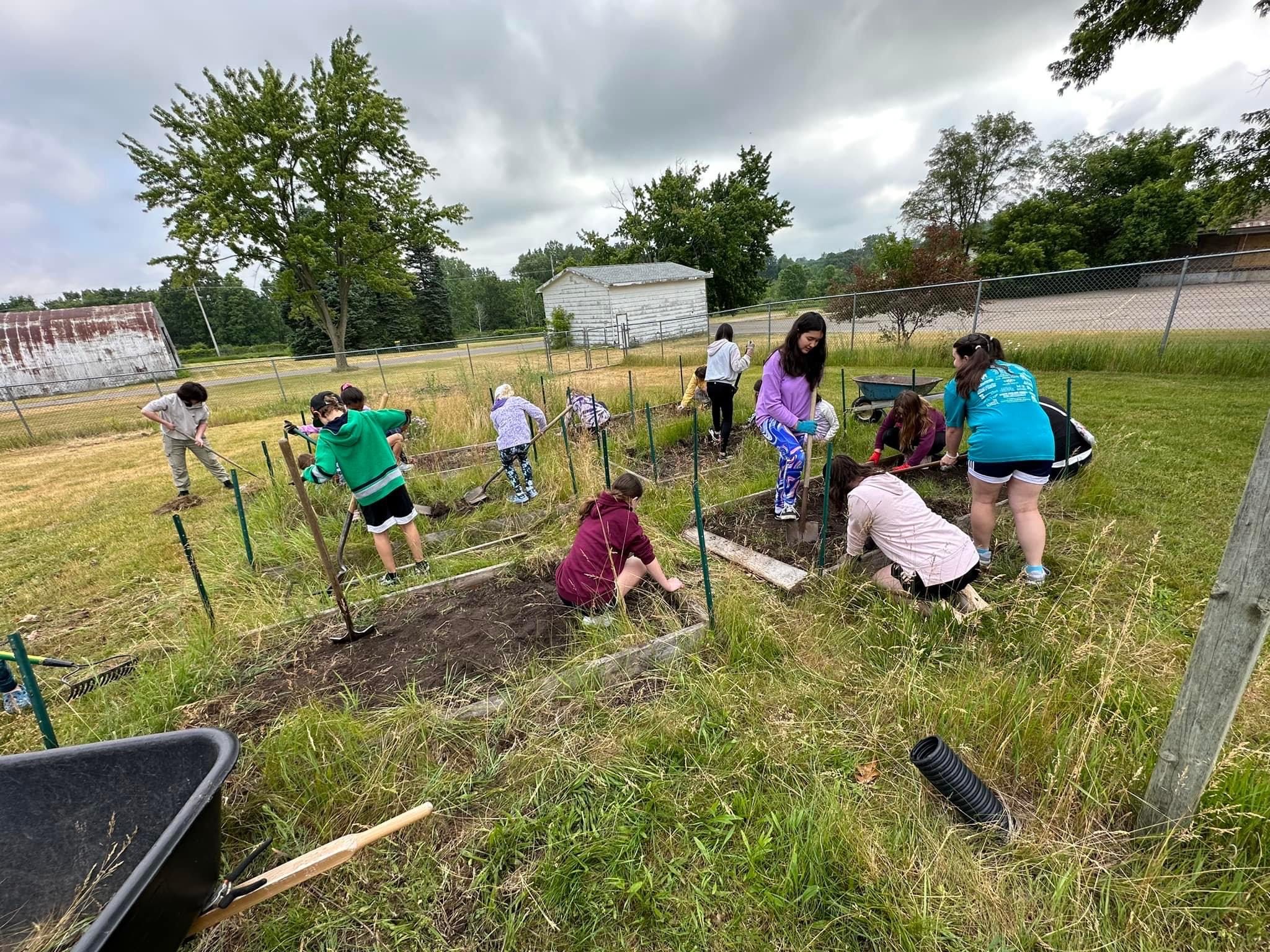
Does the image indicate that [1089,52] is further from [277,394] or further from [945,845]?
[277,394]

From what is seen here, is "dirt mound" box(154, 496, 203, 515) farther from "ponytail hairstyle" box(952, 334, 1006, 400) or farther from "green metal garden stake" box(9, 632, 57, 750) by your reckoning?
"ponytail hairstyle" box(952, 334, 1006, 400)

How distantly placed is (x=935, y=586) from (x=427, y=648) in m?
2.95

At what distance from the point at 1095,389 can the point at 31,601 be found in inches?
499

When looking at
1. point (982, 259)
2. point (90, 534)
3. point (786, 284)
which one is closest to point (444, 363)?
point (90, 534)

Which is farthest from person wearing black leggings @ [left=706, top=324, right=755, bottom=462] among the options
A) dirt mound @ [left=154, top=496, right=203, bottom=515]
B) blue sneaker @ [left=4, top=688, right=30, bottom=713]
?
dirt mound @ [left=154, top=496, right=203, bottom=515]

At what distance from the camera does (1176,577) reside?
3.08 metres

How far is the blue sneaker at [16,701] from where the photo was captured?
2.49 m

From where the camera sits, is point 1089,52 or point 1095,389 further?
point 1089,52

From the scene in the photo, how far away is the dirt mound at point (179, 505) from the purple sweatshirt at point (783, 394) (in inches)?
276

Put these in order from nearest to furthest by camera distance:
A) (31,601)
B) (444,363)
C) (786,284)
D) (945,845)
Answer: (945,845)
(31,601)
(444,363)
(786,284)

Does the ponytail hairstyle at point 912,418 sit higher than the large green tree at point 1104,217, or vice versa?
the large green tree at point 1104,217

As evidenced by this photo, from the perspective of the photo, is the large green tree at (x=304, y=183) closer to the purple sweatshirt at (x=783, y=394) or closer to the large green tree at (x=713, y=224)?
the large green tree at (x=713, y=224)

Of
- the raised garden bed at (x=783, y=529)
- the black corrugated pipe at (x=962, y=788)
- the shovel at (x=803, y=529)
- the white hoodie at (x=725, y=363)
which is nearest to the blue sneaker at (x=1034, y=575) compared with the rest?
the raised garden bed at (x=783, y=529)

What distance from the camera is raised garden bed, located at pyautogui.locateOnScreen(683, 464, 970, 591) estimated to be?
3455mm
